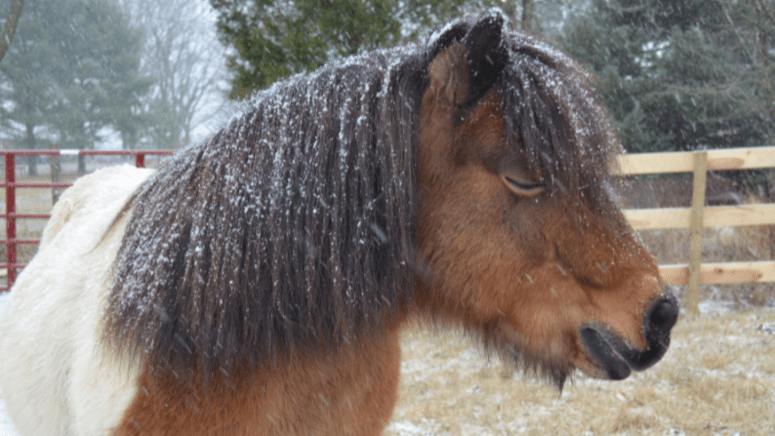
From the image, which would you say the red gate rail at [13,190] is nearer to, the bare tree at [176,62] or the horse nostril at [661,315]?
the horse nostril at [661,315]

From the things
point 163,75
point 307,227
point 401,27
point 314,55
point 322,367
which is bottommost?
point 322,367

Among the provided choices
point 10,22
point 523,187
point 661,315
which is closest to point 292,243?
point 523,187

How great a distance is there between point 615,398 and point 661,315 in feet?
9.47

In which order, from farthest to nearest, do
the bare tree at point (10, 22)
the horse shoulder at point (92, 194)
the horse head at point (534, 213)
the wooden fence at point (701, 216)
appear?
the bare tree at point (10, 22) → the wooden fence at point (701, 216) → the horse shoulder at point (92, 194) → the horse head at point (534, 213)

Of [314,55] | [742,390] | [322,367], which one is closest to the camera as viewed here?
[322,367]

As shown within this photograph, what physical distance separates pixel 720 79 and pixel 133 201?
11304 mm

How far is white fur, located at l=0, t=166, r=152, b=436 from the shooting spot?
141 centimetres

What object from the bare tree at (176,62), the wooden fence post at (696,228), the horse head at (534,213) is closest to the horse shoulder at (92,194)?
the horse head at (534,213)

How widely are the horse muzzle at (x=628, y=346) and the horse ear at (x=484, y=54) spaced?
0.76 meters

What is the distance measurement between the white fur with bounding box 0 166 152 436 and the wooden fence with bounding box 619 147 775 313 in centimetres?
527

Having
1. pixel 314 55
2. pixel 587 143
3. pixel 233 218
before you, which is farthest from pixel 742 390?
pixel 314 55

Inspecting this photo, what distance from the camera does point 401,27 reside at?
522 centimetres

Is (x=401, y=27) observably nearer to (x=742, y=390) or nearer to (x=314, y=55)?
(x=314, y=55)

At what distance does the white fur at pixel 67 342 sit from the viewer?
1.41 metres
